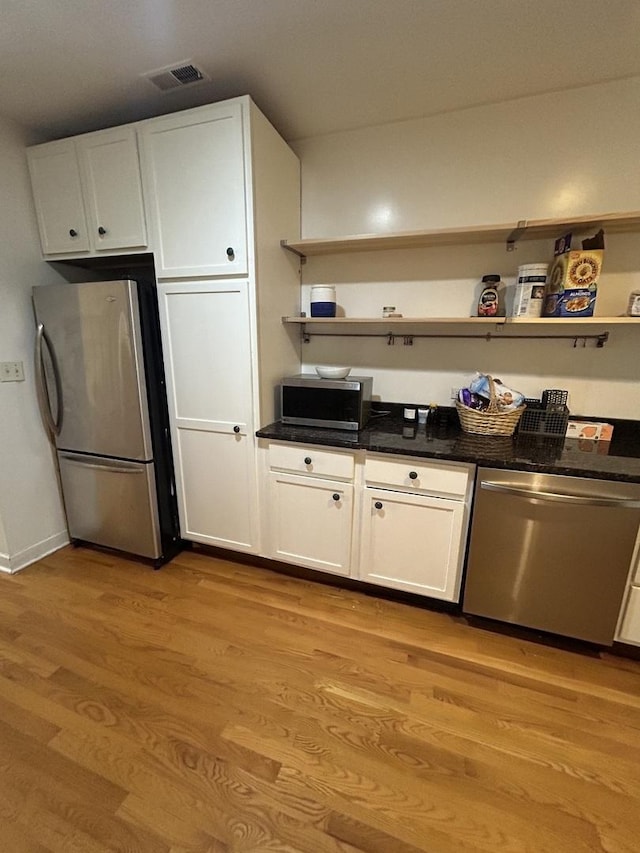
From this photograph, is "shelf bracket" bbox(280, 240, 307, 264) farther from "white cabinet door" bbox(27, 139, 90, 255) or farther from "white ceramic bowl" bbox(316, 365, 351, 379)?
"white cabinet door" bbox(27, 139, 90, 255)

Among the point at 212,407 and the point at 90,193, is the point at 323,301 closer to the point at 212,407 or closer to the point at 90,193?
the point at 212,407

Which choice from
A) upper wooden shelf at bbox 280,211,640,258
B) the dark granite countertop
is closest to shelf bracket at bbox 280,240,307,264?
upper wooden shelf at bbox 280,211,640,258

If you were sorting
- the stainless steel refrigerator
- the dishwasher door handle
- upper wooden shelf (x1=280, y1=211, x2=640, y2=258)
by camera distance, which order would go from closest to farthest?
the dishwasher door handle < upper wooden shelf (x1=280, y1=211, x2=640, y2=258) < the stainless steel refrigerator

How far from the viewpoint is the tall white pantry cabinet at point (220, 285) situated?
1.68 m

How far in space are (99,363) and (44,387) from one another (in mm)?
436

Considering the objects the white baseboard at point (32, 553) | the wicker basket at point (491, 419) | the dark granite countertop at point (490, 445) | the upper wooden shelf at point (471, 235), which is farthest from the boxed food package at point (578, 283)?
the white baseboard at point (32, 553)

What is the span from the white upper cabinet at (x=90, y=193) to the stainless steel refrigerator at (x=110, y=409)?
0.27m

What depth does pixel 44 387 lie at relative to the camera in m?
2.10

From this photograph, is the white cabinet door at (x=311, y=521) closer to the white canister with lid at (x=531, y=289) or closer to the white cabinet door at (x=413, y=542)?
the white cabinet door at (x=413, y=542)

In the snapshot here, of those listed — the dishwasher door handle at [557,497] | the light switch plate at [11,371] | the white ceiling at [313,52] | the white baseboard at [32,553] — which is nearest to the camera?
the white ceiling at [313,52]

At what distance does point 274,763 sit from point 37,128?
10.5ft

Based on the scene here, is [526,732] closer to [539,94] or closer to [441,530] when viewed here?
[441,530]

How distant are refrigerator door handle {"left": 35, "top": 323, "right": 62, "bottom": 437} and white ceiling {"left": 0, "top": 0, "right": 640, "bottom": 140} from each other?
1.13m

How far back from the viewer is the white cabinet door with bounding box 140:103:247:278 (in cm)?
164
